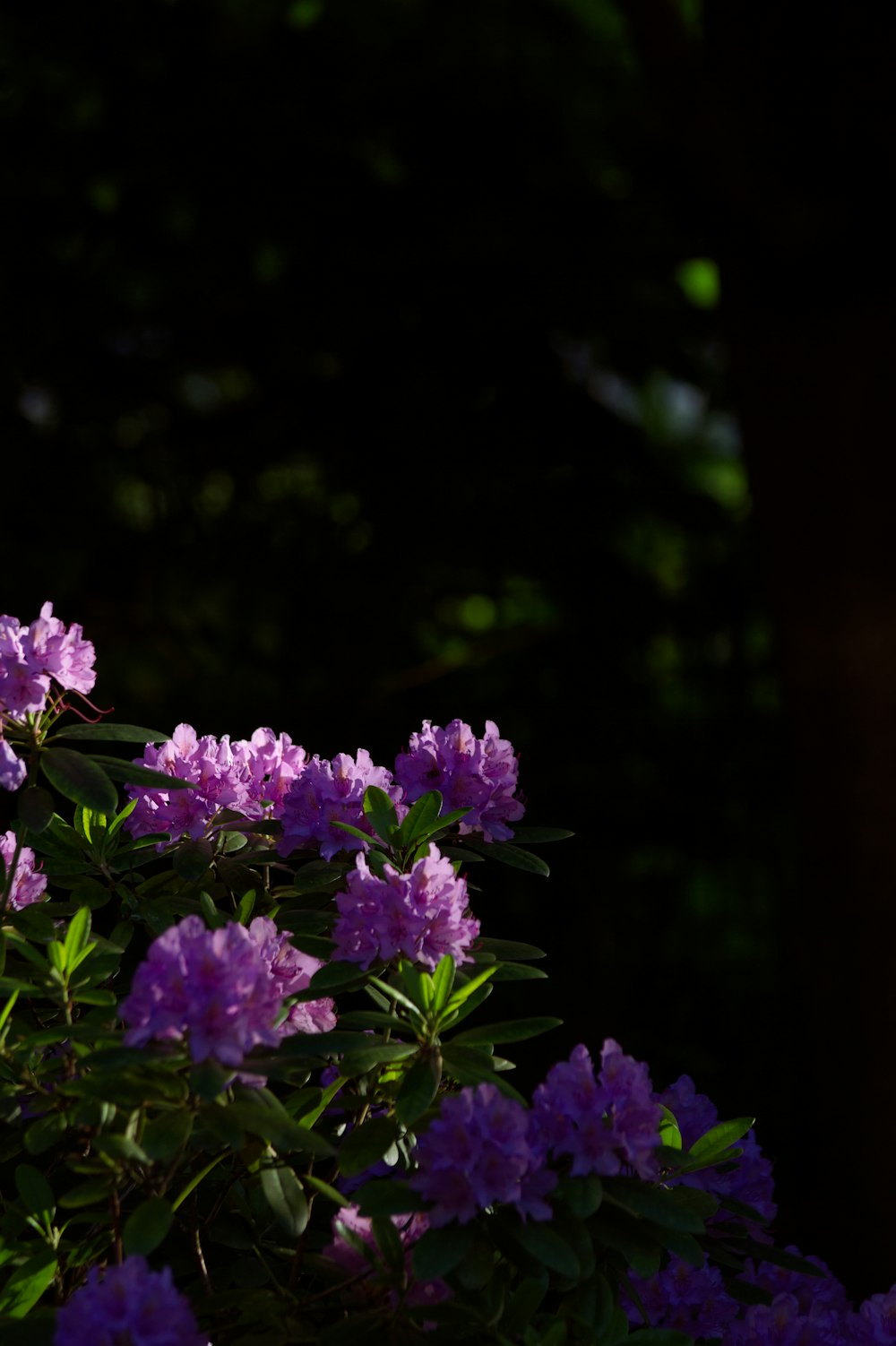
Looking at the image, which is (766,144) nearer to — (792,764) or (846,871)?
(792,764)

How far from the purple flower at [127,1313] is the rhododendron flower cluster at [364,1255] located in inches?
10.9

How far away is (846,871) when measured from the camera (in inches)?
138

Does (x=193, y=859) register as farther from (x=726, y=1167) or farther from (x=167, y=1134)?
(x=726, y=1167)

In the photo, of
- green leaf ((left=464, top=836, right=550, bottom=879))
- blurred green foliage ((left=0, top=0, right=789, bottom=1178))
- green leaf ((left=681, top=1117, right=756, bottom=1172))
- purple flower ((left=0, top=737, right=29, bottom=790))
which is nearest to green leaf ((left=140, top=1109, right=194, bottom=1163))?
purple flower ((left=0, top=737, right=29, bottom=790))

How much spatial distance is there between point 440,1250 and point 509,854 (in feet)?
1.63

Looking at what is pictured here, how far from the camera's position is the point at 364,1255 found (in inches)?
56.5

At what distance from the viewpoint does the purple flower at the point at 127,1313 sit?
1.12m

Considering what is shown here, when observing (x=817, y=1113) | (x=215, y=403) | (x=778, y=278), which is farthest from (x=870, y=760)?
(x=215, y=403)

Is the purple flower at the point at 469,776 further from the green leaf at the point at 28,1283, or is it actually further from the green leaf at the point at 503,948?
the green leaf at the point at 28,1283

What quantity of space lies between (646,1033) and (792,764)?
2.08 meters

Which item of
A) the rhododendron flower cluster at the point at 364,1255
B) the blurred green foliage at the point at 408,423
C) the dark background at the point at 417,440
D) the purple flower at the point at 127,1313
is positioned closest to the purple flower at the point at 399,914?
the rhododendron flower cluster at the point at 364,1255

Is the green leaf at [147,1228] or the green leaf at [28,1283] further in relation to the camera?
the green leaf at [28,1283]

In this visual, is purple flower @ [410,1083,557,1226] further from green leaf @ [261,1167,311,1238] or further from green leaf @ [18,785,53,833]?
green leaf @ [18,785,53,833]

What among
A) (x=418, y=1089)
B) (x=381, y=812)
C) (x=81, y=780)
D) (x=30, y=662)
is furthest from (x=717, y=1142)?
(x=30, y=662)
